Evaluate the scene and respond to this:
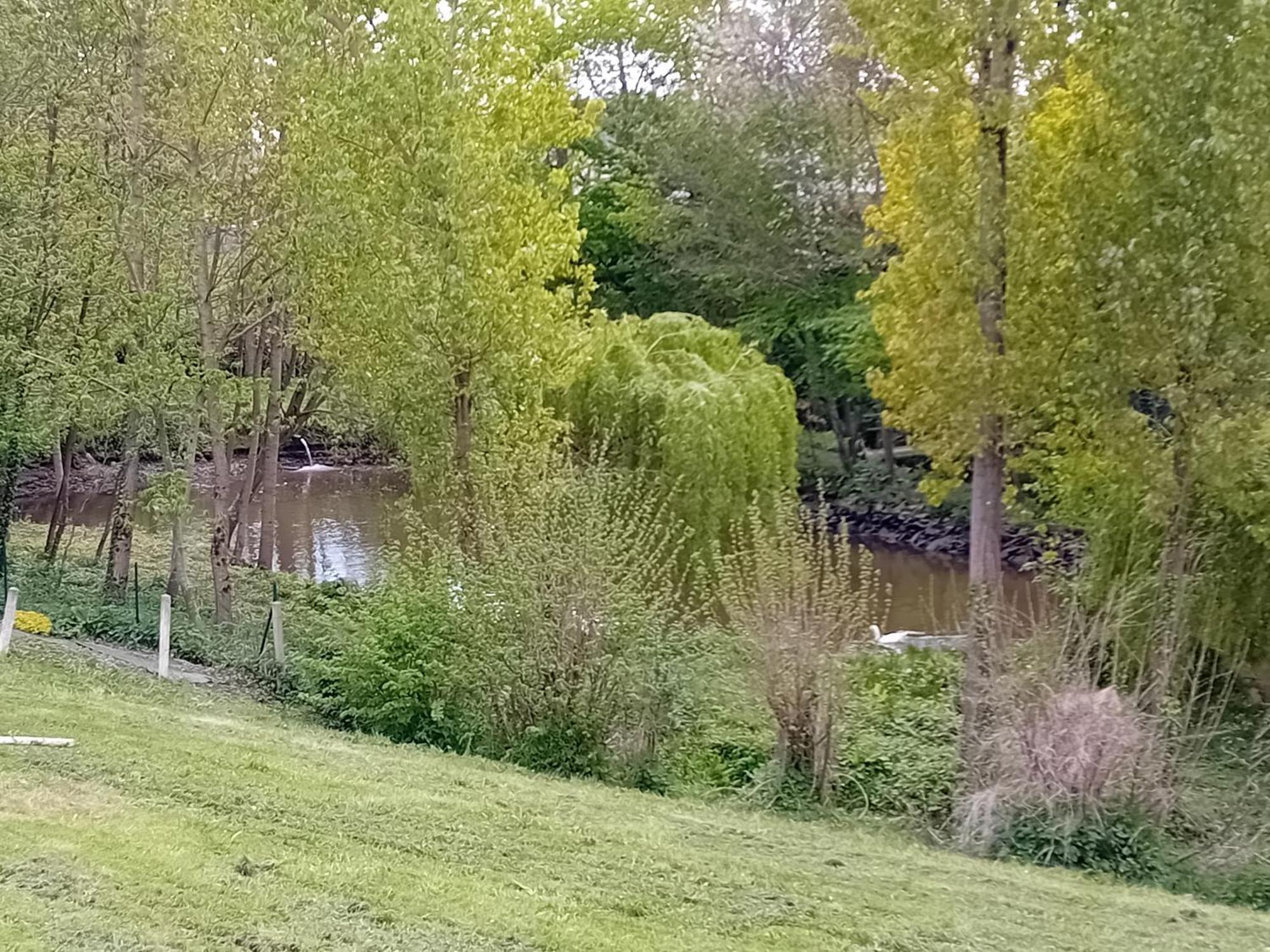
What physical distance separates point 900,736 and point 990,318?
10.4ft

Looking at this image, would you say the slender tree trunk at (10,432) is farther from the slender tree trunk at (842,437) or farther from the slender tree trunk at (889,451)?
the slender tree trunk at (889,451)

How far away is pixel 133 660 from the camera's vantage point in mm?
11266

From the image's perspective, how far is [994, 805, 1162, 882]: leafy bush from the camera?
721cm

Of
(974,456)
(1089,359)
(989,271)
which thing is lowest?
(974,456)

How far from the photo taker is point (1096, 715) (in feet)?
24.5

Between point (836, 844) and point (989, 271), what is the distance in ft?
14.0

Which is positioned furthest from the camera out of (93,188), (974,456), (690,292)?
(690,292)

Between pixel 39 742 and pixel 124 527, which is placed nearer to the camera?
pixel 39 742

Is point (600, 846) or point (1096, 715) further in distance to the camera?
point (1096, 715)

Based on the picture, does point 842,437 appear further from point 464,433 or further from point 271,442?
point 464,433

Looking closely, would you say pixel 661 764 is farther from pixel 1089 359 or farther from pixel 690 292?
pixel 690 292

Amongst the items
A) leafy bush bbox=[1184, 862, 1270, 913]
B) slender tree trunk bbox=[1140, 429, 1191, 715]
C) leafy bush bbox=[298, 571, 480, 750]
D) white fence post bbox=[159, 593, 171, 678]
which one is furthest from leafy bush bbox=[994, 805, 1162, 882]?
white fence post bbox=[159, 593, 171, 678]

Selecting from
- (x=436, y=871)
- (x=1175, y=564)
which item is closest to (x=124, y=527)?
(x=436, y=871)

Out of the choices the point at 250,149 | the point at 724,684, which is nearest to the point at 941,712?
the point at 724,684
